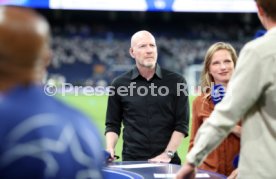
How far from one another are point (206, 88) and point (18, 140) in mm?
2045

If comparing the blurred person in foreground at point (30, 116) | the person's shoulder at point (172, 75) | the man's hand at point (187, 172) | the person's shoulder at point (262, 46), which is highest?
the person's shoulder at point (172, 75)

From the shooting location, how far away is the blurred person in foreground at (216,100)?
279cm

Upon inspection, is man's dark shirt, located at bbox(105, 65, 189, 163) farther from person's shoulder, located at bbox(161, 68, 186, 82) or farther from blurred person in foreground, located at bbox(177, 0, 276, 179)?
blurred person in foreground, located at bbox(177, 0, 276, 179)

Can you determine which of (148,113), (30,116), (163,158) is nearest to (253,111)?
(30,116)

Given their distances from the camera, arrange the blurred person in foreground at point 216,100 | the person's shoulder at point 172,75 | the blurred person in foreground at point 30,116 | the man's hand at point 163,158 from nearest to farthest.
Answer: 1. the blurred person in foreground at point 30,116
2. the blurred person in foreground at point 216,100
3. the man's hand at point 163,158
4. the person's shoulder at point 172,75

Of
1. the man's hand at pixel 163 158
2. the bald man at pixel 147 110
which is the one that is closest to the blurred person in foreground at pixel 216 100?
the man's hand at pixel 163 158

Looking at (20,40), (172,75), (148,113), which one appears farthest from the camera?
(172,75)

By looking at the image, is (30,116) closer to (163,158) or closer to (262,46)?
(262,46)

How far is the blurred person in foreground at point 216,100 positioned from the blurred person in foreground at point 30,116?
1.66 meters

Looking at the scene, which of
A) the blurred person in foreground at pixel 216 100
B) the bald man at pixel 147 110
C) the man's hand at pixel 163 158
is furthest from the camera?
the bald man at pixel 147 110

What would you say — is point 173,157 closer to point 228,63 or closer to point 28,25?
point 228,63

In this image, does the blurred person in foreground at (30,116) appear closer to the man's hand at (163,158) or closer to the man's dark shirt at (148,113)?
the man's hand at (163,158)

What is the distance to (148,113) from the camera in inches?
142

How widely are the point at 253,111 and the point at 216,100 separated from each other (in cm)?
104
